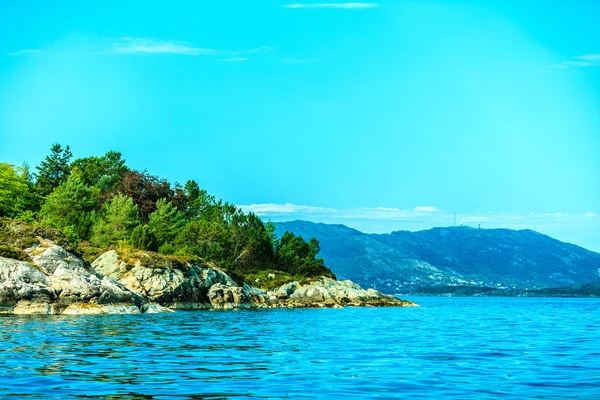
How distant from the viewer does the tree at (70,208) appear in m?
107

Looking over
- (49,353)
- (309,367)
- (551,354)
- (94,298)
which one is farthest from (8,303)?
(551,354)

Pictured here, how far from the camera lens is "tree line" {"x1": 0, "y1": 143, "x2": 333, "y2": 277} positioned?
104m

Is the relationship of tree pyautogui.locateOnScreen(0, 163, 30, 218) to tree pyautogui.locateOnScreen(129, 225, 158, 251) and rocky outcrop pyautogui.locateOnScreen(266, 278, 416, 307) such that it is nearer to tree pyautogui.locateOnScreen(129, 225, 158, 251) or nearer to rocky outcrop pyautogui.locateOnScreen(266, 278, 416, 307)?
tree pyautogui.locateOnScreen(129, 225, 158, 251)

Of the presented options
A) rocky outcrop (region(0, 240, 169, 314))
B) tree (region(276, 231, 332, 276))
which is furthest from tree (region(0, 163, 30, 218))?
tree (region(276, 231, 332, 276))

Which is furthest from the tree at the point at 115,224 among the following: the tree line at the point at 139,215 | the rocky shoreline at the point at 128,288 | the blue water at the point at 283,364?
the blue water at the point at 283,364

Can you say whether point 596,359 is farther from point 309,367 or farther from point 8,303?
point 8,303

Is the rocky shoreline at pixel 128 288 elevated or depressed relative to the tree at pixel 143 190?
depressed

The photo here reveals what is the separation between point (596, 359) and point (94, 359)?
811 inches

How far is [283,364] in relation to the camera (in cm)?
2692

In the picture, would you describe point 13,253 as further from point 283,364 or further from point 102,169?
point 102,169

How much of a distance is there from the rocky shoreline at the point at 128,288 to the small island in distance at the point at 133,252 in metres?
0.12

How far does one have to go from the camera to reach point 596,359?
3000 centimetres

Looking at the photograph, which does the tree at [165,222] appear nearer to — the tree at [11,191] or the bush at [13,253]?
the tree at [11,191]

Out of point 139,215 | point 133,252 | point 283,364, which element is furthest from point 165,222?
point 283,364
